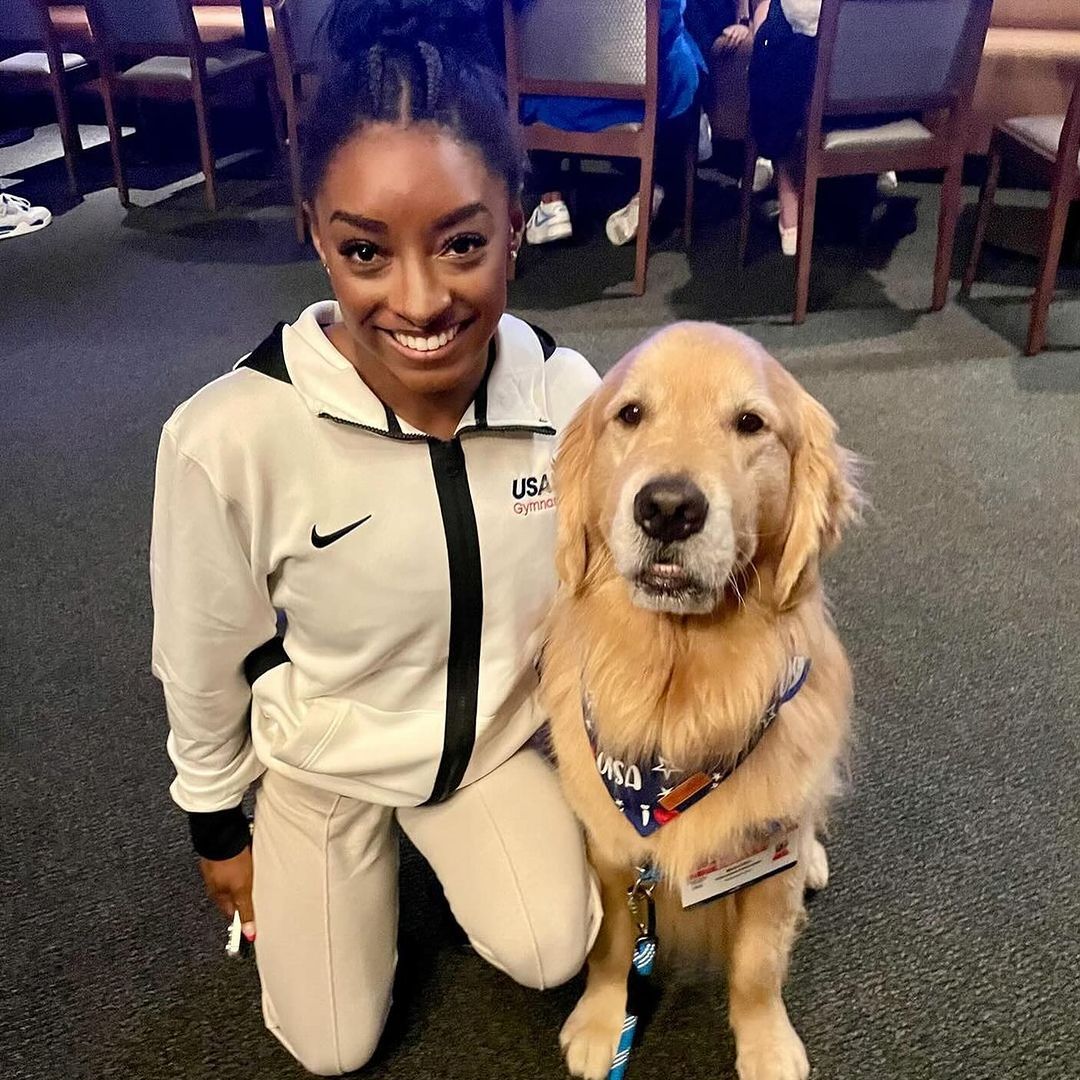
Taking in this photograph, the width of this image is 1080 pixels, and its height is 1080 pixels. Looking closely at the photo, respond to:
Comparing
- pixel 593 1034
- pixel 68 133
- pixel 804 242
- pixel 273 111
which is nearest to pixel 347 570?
pixel 593 1034

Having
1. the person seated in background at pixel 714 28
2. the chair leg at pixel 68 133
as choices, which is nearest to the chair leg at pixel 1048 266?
the person seated in background at pixel 714 28

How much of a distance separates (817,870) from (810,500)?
0.71 meters

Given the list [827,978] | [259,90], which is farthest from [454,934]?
[259,90]

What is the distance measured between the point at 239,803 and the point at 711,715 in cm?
71

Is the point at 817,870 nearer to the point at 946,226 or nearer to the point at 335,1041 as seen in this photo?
the point at 335,1041

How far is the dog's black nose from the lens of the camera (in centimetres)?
108

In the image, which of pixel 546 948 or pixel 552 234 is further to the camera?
pixel 552 234

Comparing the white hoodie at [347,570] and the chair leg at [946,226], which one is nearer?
the white hoodie at [347,570]

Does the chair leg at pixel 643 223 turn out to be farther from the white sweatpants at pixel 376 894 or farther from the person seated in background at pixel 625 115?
the white sweatpants at pixel 376 894

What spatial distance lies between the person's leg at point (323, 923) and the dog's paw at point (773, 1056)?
50 cm

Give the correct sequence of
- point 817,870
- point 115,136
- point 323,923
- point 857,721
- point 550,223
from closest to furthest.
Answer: point 323,923
point 817,870
point 857,721
point 550,223
point 115,136

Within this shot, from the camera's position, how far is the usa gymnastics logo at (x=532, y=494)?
4.40ft

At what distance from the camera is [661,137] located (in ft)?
14.8

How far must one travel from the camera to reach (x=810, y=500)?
4.08ft
